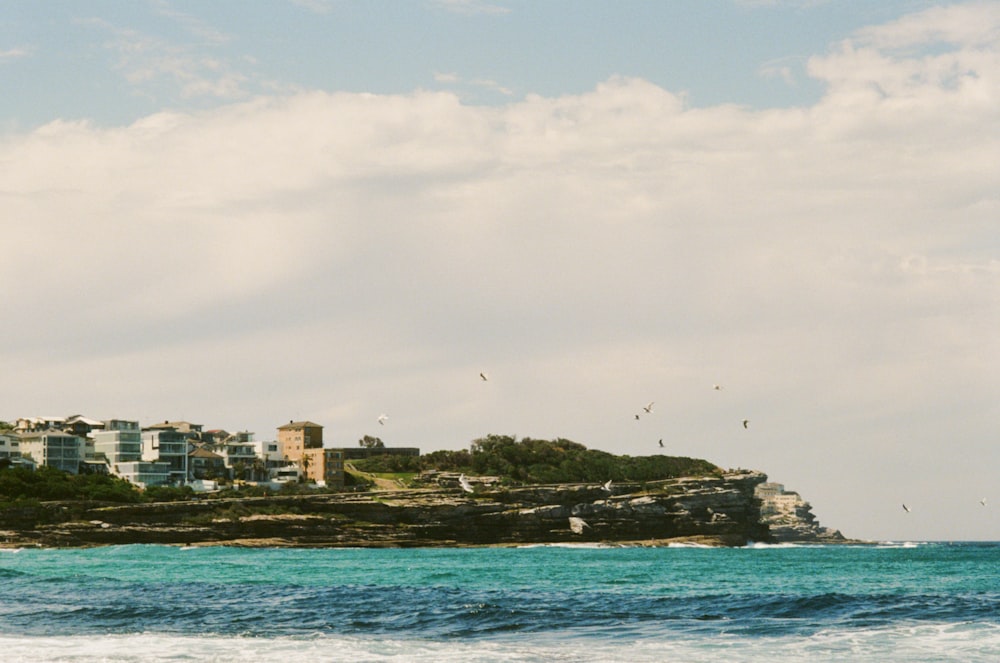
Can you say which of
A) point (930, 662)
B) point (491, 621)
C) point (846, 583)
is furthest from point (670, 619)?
point (846, 583)

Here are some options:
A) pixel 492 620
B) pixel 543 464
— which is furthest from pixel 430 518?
pixel 492 620

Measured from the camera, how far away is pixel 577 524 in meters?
144

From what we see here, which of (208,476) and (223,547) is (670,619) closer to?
(223,547)

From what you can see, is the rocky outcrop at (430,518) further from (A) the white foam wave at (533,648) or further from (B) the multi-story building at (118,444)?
(A) the white foam wave at (533,648)

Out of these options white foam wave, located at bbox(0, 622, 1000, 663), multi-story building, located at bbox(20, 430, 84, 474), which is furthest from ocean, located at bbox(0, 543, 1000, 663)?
multi-story building, located at bbox(20, 430, 84, 474)

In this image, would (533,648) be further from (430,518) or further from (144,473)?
(144,473)

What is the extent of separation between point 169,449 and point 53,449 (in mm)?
18018

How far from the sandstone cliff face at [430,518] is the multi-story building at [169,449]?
4307cm

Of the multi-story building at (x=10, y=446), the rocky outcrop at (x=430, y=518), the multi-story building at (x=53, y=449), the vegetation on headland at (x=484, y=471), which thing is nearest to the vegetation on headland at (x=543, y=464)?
the vegetation on headland at (x=484, y=471)

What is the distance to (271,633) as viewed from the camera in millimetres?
29062

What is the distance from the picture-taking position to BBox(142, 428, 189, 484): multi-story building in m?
177

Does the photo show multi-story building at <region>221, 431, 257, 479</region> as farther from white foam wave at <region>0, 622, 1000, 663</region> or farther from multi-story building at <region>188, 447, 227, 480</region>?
white foam wave at <region>0, 622, 1000, 663</region>

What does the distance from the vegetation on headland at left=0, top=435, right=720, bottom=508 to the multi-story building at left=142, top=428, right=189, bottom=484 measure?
14591mm

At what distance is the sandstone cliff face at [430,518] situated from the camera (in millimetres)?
124156
